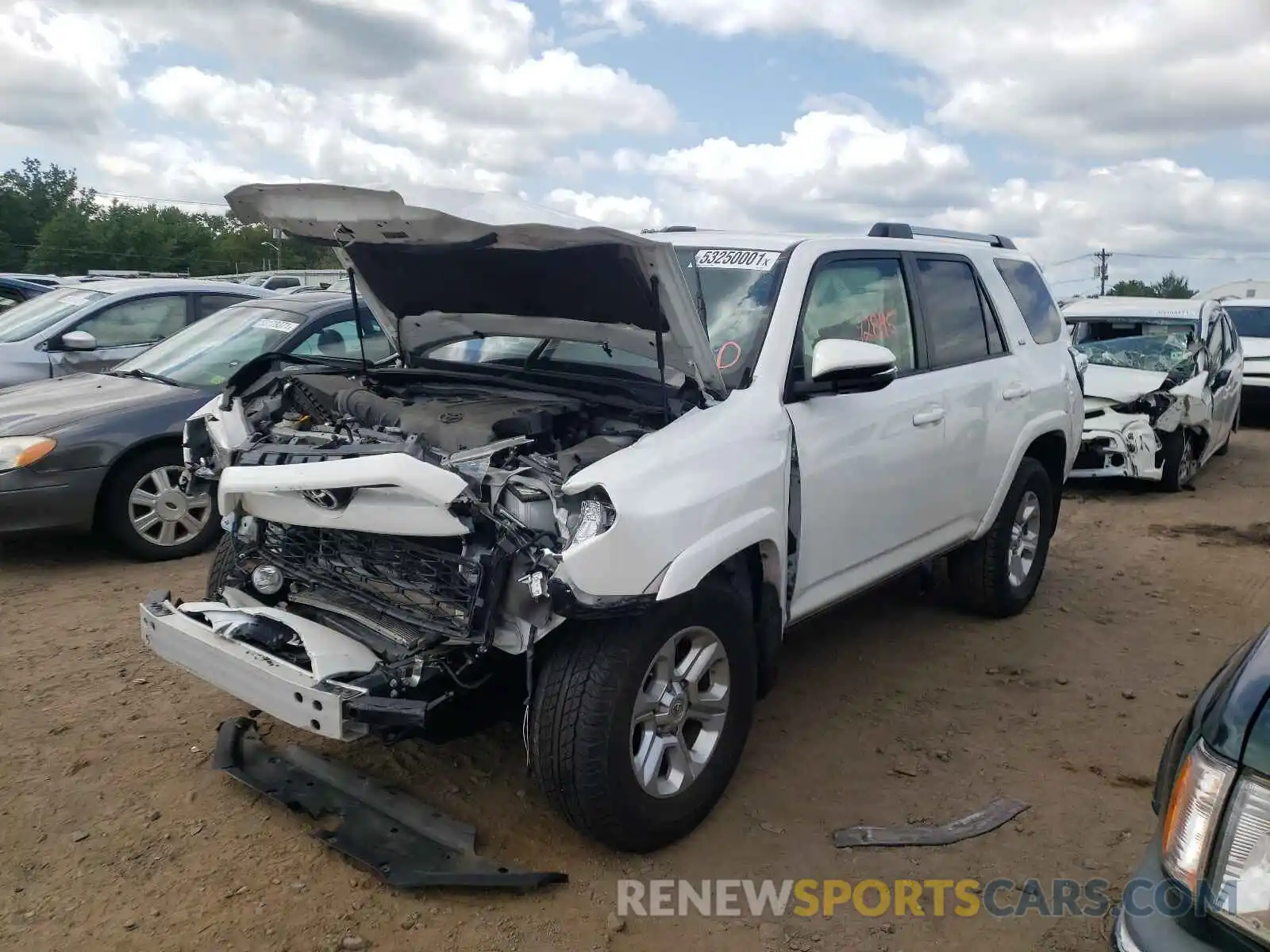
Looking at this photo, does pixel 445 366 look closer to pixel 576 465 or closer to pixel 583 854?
pixel 576 465

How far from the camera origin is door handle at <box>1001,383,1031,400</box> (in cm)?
487

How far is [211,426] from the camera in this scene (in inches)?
145

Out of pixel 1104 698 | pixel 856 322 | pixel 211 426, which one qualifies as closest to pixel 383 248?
pixel 211 426

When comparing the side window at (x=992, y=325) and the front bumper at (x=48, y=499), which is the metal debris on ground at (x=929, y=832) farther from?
the front bumper at (x=48, y=499)

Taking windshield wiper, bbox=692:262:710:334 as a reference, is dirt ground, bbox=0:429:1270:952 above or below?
below

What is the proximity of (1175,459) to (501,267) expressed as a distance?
24.5 feet

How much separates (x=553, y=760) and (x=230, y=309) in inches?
212

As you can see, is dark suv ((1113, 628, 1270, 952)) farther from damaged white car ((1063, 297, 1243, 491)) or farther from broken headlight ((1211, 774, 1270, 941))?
damaged white car ((1063, 297, 1243, 491))

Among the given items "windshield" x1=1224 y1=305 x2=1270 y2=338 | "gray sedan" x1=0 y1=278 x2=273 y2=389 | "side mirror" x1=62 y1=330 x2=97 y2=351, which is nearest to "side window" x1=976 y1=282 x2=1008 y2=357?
"gray sedan" x1=0 y1=278 x2=273 y2=389

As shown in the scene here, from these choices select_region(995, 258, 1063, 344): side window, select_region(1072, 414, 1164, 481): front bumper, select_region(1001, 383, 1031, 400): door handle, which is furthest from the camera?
select_region(1072, 414, 1164, 481): front bumper

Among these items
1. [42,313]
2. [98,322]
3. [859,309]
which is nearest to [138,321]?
[98,322]

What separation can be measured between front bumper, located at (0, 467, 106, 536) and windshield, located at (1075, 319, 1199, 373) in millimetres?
8702

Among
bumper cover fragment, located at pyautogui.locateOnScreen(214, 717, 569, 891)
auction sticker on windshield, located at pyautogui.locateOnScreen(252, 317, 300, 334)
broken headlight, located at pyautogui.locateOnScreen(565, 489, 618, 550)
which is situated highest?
auction sticker on windshield, located at pyautogui.locateOnScreen(252, 317, 300, 334)

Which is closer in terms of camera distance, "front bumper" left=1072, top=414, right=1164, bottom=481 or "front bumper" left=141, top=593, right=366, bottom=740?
"front bumper" left=141, top=593, right=366, bottom=740
